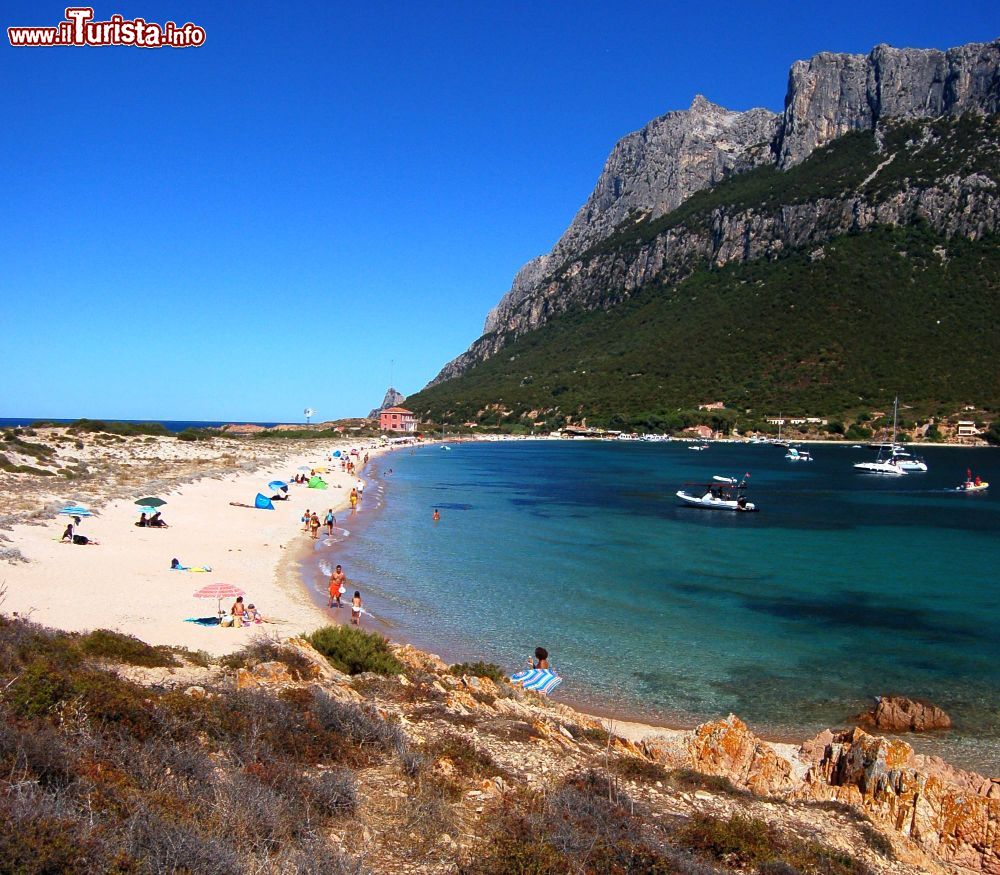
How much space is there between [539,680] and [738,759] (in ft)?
18.2

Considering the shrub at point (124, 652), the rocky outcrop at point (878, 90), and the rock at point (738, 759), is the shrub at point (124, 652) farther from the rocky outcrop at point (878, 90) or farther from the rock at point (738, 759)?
the rocky outcrop at point (878, 90)

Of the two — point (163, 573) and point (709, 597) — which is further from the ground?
point (163, 573)

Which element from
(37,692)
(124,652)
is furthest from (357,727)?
(124,652)

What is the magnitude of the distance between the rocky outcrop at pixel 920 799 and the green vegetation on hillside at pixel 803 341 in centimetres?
11170

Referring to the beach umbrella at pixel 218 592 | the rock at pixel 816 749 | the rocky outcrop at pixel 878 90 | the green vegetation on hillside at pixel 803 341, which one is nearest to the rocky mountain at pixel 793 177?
the rocky outcrop at pixel 878 90

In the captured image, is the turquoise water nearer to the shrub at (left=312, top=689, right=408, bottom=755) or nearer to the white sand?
the white sand

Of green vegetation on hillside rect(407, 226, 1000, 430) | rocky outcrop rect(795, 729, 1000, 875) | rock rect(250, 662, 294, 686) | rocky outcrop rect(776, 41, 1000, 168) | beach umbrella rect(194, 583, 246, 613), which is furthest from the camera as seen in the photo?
rocky outcrop rect(776, 41, 1000, 168)

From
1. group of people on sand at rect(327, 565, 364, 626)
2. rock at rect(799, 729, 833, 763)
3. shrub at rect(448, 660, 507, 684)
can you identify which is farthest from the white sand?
rock at rect(799, 729, 833, 763)

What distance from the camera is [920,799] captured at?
7.82m

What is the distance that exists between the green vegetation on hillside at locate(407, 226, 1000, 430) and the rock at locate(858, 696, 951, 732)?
106 meters

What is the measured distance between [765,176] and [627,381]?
177 feet

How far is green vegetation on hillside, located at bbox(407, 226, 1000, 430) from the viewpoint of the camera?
107 m

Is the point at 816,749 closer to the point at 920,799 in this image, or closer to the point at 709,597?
the point at 920,799

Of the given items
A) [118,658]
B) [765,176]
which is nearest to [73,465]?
[118,658]
